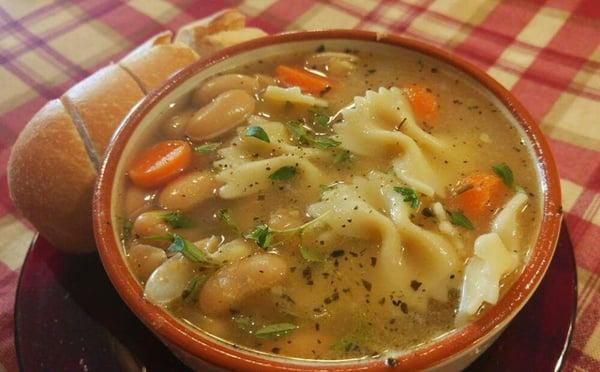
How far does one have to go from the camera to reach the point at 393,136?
5.57 ft

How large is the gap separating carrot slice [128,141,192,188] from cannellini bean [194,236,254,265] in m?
0.26

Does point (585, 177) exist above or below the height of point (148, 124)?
below

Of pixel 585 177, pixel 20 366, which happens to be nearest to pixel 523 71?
pixel 585 177

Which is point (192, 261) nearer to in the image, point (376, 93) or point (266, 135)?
point (266, 135)

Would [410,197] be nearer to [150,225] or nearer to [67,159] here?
[150,225]

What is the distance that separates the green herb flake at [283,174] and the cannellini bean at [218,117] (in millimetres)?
234

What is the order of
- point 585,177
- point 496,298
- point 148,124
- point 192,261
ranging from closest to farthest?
point 496,298
point 192,261
point 148,124
point 585,177

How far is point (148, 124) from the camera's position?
5.95 feet

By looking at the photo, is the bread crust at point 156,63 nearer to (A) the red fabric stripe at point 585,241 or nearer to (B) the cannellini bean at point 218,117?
(B) the cannellini bean at point 218,117

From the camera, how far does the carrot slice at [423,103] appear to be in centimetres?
182

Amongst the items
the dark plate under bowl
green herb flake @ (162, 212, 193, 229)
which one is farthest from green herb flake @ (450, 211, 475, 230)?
green herb flake @ (162, 212, 193, 229)

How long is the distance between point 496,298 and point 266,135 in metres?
0.73

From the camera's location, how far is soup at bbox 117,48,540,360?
1.39m

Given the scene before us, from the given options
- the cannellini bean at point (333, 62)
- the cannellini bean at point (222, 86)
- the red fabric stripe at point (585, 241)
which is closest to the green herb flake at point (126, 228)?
the cannellini bean at point (222, 86)
